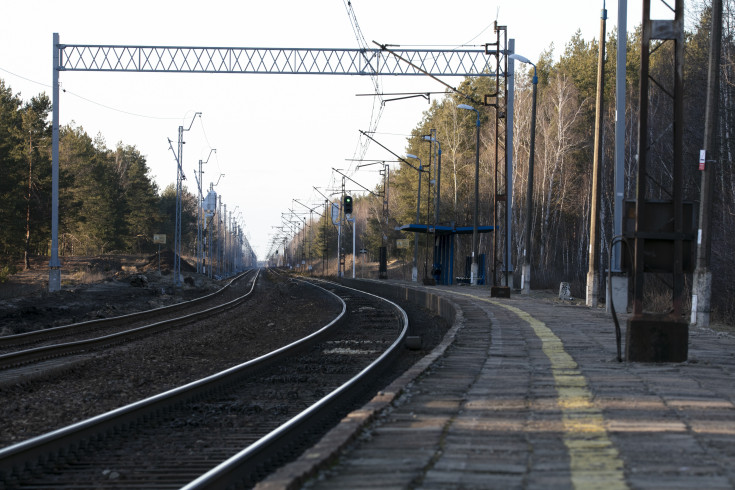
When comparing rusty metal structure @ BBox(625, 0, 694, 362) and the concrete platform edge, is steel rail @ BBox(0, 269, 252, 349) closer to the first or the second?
the concrete platform edge

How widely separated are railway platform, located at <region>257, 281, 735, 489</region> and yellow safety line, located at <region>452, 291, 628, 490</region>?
11 mm

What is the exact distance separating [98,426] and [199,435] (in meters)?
0.90

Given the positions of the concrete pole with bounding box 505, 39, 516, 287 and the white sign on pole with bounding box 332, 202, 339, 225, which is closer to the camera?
the concrete pole with bounding box 505, 39, 516, 287

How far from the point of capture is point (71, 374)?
474 inches

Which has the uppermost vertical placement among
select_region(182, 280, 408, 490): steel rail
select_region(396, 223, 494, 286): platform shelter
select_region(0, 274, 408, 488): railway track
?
select_region(396, 223, 494, 286): platform shelter

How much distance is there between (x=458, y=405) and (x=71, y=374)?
681 centimetres

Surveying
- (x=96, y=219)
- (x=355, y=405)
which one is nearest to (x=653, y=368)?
(x=355, y=405)

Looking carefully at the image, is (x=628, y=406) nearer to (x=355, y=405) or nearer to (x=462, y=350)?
(x=355, y=405)

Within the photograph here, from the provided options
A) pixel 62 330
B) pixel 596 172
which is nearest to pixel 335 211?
pixel 596 172

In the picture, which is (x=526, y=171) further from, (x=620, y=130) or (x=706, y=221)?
(x=706, y=221)

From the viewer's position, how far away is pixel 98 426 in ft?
24.3

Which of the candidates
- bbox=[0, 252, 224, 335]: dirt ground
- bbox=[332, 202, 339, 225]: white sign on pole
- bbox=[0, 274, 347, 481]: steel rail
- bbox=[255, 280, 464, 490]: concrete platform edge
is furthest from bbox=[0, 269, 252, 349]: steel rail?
bbox=[332, 202, 339, 225]: white sign on pole

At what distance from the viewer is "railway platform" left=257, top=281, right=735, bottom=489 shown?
191 inches

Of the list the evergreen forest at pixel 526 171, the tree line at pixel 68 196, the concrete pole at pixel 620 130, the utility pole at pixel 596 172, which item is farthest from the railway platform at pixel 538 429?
the tree line at pixel 68 196
